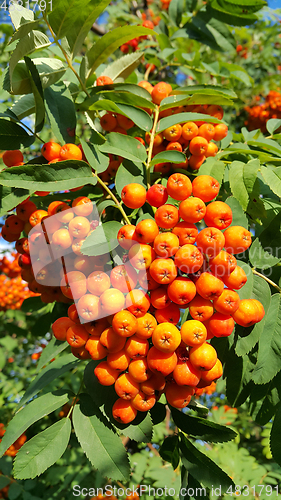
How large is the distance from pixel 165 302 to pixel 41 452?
2.44ft

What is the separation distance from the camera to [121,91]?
1.33 m

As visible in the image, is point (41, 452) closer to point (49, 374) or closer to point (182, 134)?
point (49, 374)

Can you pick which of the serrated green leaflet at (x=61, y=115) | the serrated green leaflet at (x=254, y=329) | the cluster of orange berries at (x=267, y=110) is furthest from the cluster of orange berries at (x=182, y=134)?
the cluster of orange berries at (x=267, y=110)

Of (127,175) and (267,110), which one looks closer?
(127,175)

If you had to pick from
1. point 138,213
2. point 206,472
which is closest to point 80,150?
point 138,213

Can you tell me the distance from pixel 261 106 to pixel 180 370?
4074mm

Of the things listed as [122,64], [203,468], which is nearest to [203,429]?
[203,468]

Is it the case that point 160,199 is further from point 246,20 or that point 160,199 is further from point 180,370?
point 246,20

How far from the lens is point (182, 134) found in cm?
140

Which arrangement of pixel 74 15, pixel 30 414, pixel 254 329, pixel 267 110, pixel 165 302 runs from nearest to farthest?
pixel 165 302 → pixel 254 329 → pixel 74 15 → pixel 30 414 → pixel 267 110

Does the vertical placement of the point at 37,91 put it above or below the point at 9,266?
above

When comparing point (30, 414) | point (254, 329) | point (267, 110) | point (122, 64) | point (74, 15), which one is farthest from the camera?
point (267, 110)

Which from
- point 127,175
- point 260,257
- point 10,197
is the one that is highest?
point 127,175

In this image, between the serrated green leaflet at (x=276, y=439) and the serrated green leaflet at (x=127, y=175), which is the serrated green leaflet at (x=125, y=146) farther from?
the serrated green leaflet at (x=276, y=439)
